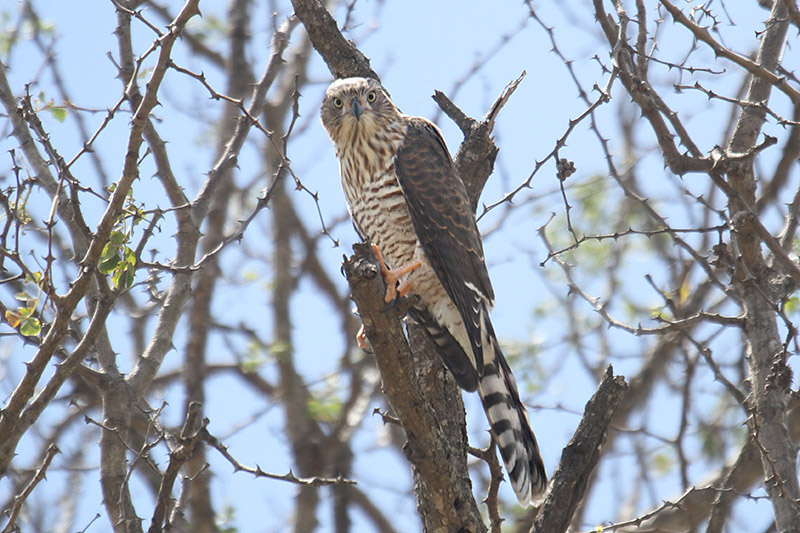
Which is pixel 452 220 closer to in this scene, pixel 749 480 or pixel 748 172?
pixel 748 172

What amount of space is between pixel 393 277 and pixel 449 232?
79 cm

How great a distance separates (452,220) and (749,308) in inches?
59.5

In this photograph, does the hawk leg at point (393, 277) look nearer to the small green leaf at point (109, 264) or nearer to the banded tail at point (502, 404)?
the banded tail at point (502, 404)

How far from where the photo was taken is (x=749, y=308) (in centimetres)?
435

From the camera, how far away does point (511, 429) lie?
15.0 feet

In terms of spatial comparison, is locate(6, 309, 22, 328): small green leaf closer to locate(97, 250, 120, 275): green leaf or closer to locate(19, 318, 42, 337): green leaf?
locate(19, 318, 42, 337): green leaf

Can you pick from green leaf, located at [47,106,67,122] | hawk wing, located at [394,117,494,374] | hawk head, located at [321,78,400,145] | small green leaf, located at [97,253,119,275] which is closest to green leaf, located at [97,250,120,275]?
small green leaf, located at [97,253,119,275]

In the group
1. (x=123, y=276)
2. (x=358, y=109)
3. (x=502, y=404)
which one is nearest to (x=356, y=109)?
(x=358, y=109)

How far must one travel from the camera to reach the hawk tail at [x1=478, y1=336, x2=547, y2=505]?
443 cm

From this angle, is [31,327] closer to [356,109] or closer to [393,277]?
[393,277]

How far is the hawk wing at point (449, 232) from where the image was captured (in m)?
4.64

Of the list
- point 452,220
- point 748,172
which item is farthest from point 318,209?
point 748,172

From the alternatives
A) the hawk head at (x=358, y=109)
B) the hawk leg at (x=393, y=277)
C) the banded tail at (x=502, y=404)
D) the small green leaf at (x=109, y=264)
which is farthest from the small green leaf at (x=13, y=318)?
the hawk head at (x=358, y=109)

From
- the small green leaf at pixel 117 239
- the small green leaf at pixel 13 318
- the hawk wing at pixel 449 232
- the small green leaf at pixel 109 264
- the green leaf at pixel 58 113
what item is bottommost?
the small green leaf at pixel 13 318
